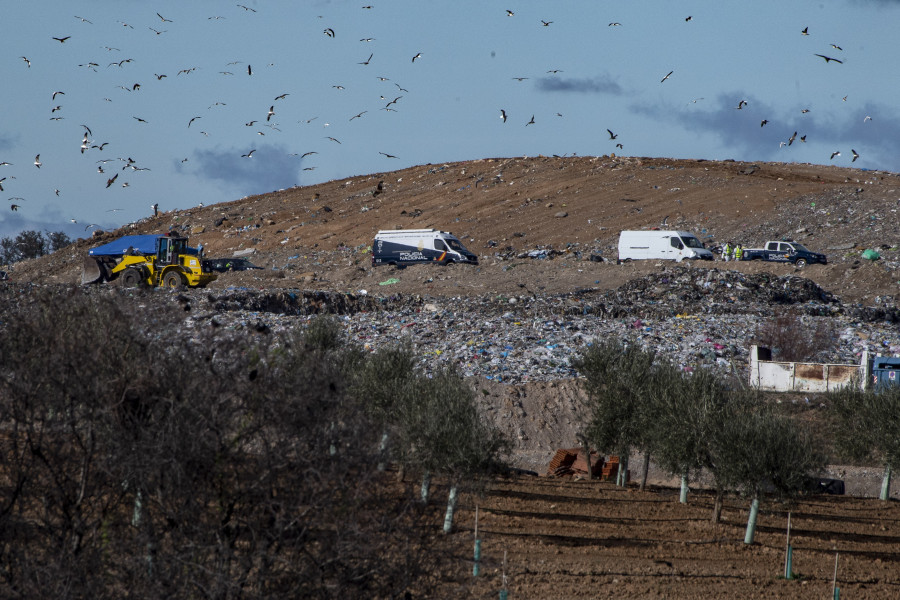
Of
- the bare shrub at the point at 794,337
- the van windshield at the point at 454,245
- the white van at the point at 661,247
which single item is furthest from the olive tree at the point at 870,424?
the van windshield at the point at 454,245

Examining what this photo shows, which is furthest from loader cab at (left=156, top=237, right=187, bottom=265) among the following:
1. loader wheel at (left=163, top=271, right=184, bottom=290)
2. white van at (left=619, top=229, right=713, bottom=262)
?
white van at (left=619, top=229, right=713, bottom=262)

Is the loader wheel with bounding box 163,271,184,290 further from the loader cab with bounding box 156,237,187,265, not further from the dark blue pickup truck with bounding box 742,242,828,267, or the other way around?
the dark blue pickup truck with bounding box 742,242,828,267

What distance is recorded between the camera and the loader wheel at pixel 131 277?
3388 cm

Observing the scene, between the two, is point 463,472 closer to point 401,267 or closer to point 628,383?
point 628,383

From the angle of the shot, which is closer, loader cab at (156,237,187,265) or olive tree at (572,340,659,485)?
olive tree at (572,340,659,485)

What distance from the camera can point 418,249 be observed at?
4359 centimetres

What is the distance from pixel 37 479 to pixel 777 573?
40.4 ft

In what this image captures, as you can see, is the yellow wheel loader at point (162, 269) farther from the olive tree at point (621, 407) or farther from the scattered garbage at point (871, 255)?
the scattered garbage at point (871, 255)

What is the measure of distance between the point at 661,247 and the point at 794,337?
12.8 m

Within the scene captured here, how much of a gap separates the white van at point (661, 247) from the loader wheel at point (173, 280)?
20106mm

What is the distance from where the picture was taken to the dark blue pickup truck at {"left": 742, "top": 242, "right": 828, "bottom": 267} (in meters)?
40.8

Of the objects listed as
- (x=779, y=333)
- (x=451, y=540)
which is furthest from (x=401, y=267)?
(x=451, y=540)

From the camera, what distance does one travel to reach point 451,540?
8.19m

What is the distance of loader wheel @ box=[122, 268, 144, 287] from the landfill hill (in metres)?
7.15
